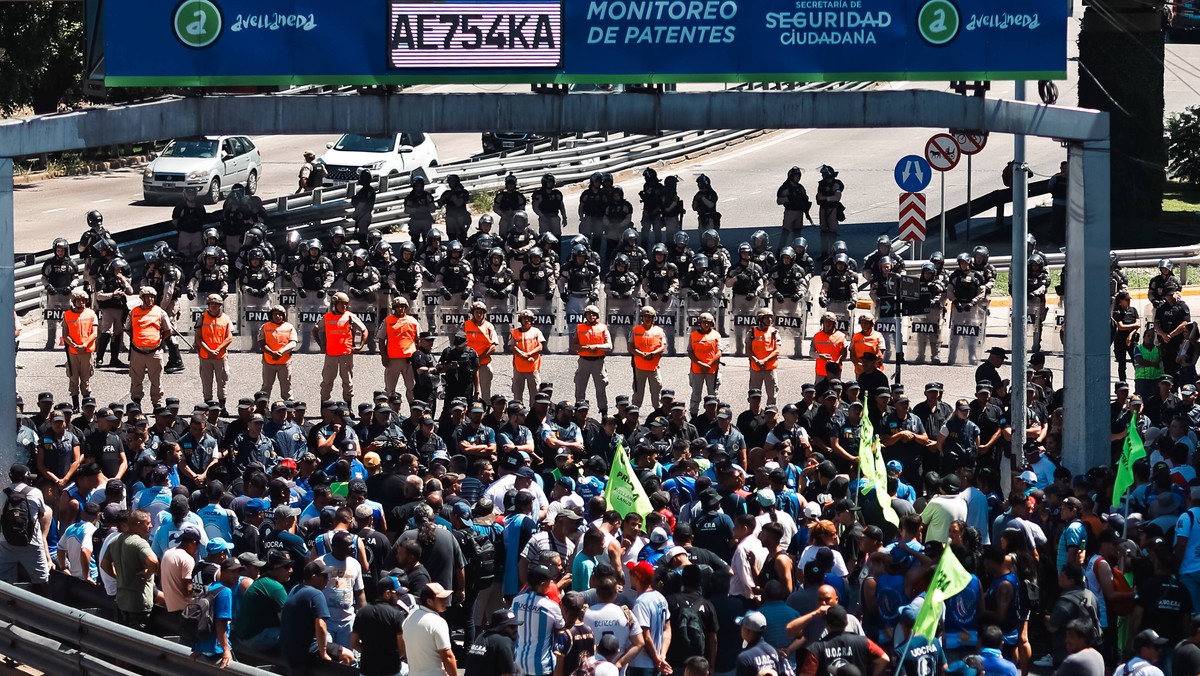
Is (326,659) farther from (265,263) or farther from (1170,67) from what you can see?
(1170,67)

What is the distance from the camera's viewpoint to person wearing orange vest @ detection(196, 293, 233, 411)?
845 inches

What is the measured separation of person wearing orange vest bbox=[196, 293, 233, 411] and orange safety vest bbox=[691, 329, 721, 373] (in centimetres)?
553

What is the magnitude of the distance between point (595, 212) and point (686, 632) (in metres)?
17.9

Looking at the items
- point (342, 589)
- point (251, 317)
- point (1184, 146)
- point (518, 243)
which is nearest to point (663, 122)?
point (342, 589)

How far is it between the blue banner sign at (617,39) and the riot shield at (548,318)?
270 inches

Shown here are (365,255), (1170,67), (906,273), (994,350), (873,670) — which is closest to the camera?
(873,670)

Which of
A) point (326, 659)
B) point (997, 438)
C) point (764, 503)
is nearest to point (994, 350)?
point (997, 438)

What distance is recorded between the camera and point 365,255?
2384cm

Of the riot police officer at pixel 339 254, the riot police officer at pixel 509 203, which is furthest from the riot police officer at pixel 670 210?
the riot police officer at pixel 339 254

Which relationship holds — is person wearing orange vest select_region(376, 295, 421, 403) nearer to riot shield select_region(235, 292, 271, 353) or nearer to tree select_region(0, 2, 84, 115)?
riot shield select_region(235, 292, 271, 353)

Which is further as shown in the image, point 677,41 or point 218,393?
point 218,393

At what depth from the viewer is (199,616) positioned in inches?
494

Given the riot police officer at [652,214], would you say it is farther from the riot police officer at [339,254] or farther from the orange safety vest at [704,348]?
the orange safety vest at [704,348]

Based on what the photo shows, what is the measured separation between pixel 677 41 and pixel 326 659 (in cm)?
771
